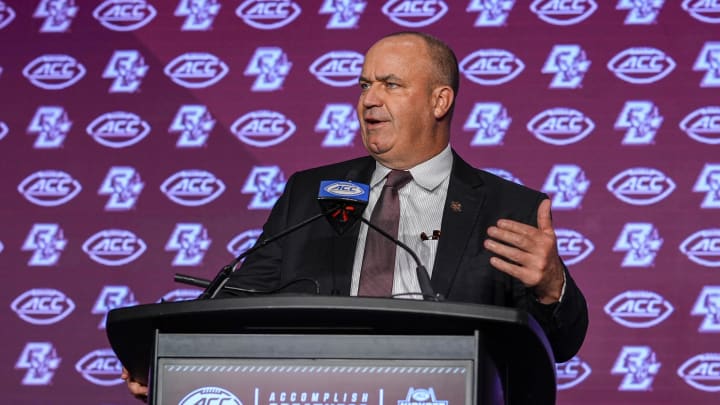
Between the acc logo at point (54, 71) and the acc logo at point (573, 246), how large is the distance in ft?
7.31

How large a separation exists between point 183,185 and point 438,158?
1.82 metres

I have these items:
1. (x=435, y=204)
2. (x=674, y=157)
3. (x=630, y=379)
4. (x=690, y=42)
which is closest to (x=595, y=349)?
(x=630, y=379)

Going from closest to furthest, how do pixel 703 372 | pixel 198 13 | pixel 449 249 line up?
pixel 449 249
pixel 703 372
pixel 198 13

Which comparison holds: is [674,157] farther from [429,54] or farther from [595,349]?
[429,54]

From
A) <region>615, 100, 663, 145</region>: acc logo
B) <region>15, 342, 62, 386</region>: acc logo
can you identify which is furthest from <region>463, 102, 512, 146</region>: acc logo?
<region>15, 342, 62, 386</region>: acc logo

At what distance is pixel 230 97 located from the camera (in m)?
4.56

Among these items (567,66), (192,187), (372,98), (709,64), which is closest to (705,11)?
(709,64)

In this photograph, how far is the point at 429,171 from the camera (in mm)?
2928

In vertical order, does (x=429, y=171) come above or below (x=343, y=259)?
above

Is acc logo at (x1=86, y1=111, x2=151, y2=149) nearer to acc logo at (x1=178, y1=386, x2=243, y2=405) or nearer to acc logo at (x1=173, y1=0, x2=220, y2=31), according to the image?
acc logo at (x1=173, y1=0, x2=220, y2=31)

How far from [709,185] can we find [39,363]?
2880 millimetres

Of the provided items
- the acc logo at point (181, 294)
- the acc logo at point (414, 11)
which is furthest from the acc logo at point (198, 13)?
the acc logo at point (181, 294)

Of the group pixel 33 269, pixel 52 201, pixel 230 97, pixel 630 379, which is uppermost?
pixel 230 97

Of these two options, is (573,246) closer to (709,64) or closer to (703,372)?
(703,372)
